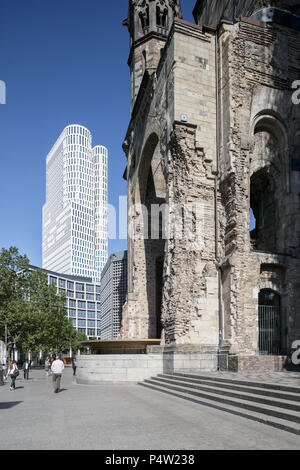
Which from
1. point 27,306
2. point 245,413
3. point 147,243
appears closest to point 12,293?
point 27,306

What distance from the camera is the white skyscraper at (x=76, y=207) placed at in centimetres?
14377

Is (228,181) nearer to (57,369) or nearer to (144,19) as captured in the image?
(57,369)

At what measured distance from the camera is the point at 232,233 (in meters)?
18.4

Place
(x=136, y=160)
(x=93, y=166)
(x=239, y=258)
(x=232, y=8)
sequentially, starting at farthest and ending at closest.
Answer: (x=93, y=166) → (x=136, y=160) → (x=232, y=8) → (x=239, y=258)

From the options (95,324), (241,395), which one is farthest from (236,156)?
(95,324)

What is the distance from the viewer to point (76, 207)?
146125 mm

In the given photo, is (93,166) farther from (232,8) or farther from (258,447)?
(258,447)

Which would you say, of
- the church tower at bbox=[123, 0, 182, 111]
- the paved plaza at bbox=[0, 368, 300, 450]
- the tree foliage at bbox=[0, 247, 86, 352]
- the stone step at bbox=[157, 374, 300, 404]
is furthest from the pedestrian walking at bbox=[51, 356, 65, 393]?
the church tower at bbox=[123, 0, 182, 111]

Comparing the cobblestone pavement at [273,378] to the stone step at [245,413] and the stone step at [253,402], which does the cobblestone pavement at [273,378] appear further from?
the stone step at [245,413]

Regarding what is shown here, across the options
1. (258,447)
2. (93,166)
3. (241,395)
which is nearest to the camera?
(258,447)

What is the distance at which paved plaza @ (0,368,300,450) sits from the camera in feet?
20.8

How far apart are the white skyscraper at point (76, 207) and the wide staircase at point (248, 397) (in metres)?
129

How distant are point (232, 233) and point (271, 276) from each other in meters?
2.67

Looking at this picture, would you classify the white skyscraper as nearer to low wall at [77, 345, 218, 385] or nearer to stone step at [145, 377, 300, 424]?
low wall at [77, 345, 218, 385]
